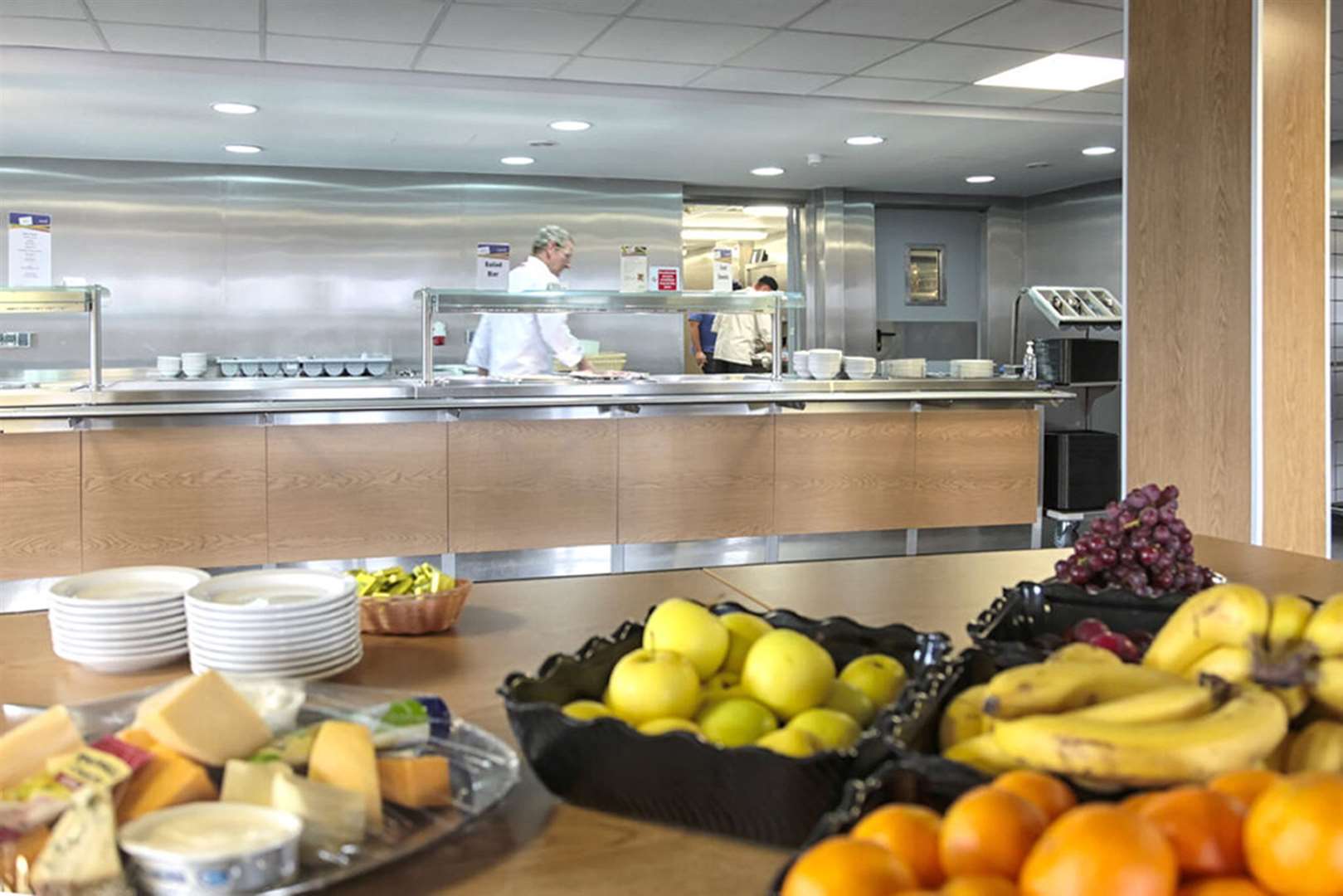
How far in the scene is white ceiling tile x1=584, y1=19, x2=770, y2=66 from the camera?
489cm

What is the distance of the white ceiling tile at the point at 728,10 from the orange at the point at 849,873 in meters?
4.33

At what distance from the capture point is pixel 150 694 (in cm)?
103

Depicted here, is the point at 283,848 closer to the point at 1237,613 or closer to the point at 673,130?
the point at 1237,613

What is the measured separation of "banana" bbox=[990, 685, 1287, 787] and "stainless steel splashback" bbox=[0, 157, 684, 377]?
25.7ft

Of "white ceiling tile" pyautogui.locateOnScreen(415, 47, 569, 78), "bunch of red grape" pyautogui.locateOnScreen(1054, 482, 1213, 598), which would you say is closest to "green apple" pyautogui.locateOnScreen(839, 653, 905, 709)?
"bunch of red grape" pyautogui.locateOnScreen(1054, 482, 1213, 598)

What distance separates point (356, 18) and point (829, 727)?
444cm

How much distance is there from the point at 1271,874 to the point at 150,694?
33.5 inches

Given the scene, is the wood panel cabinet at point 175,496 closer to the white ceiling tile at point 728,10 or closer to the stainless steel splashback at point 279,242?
the white ceiling tile at point 728,10

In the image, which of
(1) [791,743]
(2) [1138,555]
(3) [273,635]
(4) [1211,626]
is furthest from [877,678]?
(2) [1138,555]

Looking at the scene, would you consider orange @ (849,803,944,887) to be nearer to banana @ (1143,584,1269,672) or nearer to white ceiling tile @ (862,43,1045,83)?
banana @ (1143,584,1269,672)

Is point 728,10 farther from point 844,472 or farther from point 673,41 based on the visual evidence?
point 844,472

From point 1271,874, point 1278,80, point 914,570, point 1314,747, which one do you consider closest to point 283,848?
point 1271,874

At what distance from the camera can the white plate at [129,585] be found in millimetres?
1372

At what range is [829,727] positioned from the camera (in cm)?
91
